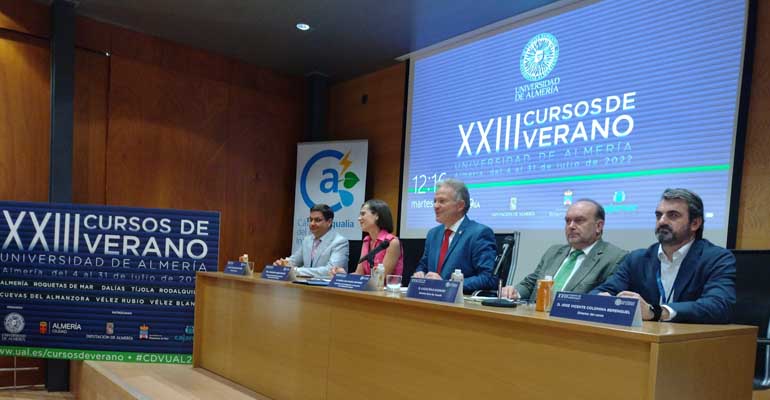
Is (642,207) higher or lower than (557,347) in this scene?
higher

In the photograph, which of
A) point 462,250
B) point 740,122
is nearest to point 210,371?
point 462,250

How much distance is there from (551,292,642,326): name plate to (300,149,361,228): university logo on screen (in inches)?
145

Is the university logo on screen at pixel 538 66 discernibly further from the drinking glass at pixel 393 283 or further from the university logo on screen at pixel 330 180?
the drinking glass at pixel 393 283

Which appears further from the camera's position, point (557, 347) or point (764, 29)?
point (764, 29)

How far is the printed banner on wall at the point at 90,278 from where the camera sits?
2.89 metres

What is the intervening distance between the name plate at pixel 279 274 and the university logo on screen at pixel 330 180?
2509 millimetres

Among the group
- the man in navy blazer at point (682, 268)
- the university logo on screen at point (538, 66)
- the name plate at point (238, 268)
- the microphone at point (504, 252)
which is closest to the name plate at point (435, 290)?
the man in navy blazer at point (682, 268)

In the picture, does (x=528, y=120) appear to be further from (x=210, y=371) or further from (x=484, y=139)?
(x=210, y=371)

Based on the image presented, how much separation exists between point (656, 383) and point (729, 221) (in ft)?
7.09

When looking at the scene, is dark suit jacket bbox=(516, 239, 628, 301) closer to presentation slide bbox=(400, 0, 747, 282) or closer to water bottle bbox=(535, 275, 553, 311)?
water bottle bbox=(535, 275, 553, 311)

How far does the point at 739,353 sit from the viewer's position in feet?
4.09

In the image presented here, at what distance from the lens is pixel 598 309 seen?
1.22m

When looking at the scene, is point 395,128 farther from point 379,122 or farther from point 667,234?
point 667,234

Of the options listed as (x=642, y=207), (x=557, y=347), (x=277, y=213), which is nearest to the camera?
(x=557, y=347)
